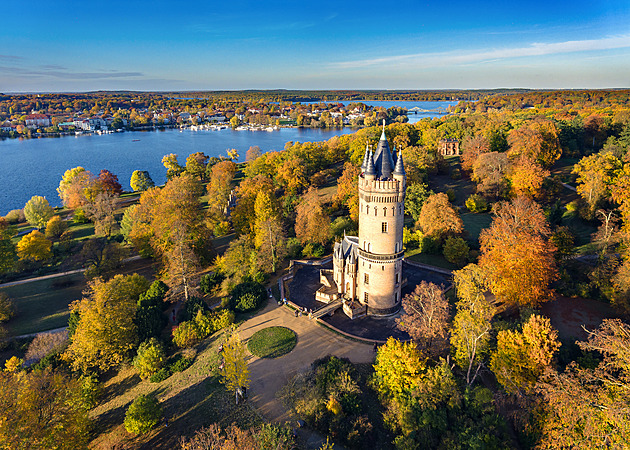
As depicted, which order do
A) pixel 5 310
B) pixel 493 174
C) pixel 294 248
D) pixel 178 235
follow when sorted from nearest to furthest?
pixel 5 310
pixel 178 235
pixel 294 248
pixel 493 174

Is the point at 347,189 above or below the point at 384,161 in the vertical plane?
below

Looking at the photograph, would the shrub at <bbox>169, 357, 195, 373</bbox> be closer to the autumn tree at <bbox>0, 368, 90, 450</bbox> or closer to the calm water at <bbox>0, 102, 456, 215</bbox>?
the autumn tree at <bbox>0, 368, 90, 450</bbox>

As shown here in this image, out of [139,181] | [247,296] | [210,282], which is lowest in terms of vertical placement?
[210,282]

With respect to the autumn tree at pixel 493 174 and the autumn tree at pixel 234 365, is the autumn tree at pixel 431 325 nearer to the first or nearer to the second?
Answer: the autumn tree at pixel 234 365

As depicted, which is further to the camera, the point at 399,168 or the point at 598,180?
the point at 598,180

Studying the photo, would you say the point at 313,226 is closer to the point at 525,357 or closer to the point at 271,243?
the point at 271,243

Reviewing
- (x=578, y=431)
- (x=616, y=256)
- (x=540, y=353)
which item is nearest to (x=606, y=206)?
(x=616, y=256)

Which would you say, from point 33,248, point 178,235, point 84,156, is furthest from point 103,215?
point 84,156
